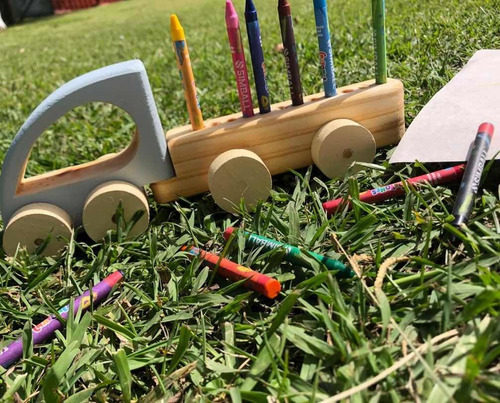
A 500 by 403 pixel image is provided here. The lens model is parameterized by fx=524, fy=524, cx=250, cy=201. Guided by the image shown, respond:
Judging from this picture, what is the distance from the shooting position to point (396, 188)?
1177 millimetres

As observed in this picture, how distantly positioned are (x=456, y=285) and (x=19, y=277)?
1.00m

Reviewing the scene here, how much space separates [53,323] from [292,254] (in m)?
0.49

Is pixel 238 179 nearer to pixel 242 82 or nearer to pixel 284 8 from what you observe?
pixel 242 82

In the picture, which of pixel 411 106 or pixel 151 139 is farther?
pixel 411 106

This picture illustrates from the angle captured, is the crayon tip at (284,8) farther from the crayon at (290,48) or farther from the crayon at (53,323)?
the crayon at (53,323)

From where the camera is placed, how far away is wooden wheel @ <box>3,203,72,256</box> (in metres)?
1.30

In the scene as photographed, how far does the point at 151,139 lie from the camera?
1358 mm

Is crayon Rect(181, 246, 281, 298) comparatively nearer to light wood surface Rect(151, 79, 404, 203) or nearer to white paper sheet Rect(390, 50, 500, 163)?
light wood surface Rect(151, 79, 404, 203)

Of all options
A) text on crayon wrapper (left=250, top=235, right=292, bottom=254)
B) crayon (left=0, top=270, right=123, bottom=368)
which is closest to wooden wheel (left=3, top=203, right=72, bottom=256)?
crayon (left=0, top=270, right=123, bottom=368)

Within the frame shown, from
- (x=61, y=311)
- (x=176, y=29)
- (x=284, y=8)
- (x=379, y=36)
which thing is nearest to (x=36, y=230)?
(x=61, y=311)

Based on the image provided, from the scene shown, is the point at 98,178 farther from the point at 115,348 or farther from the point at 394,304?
the point at 394,304

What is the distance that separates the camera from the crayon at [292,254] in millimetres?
960

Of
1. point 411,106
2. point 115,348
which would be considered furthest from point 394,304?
point 411,106

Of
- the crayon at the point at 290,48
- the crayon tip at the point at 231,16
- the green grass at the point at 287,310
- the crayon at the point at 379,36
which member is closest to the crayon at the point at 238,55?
the crayon tip at the point at 231,16
